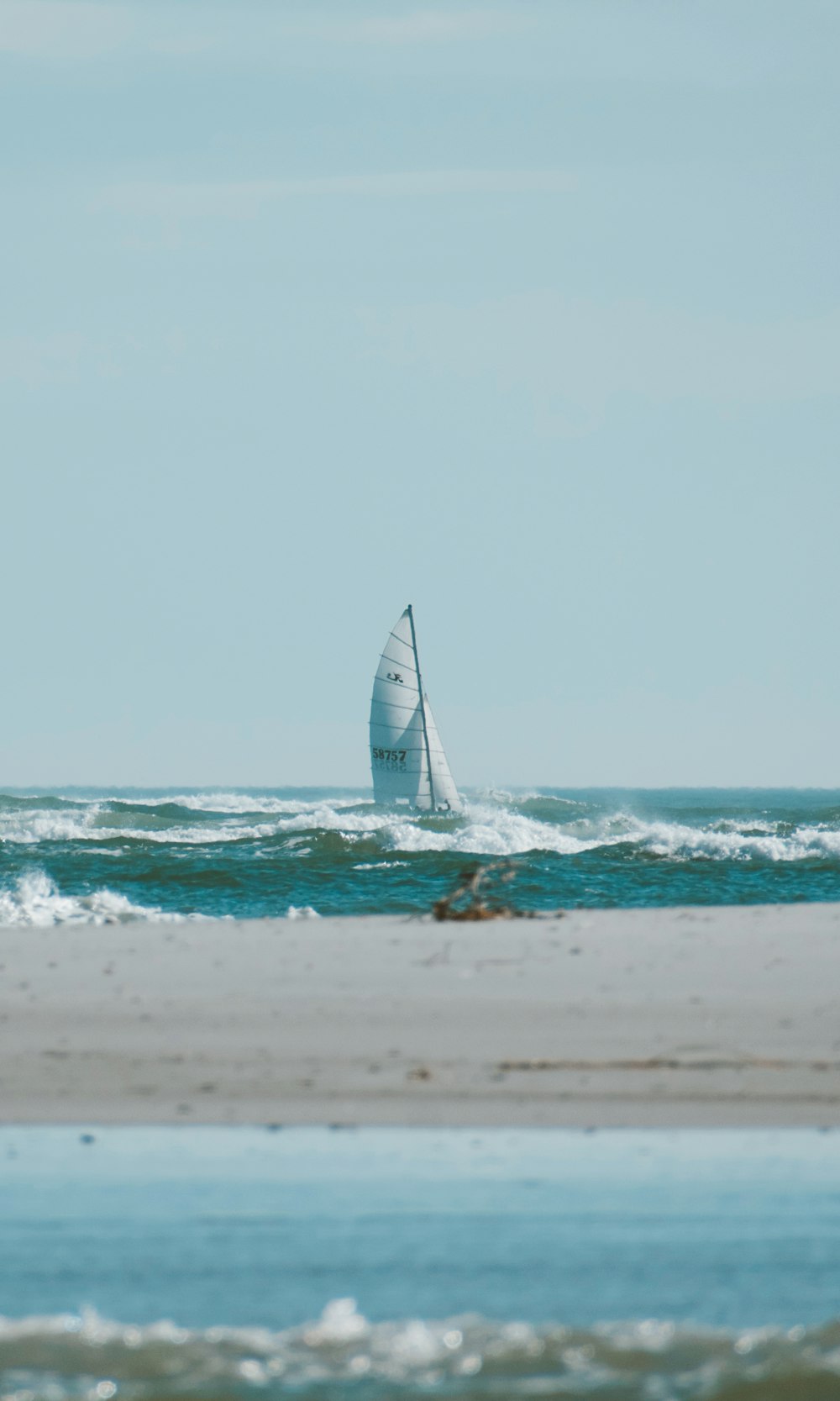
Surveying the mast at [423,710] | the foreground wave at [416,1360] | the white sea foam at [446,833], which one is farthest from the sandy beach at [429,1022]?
the mast at [423,710]

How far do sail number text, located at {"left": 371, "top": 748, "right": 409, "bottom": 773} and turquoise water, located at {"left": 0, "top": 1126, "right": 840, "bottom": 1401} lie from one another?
3865cm

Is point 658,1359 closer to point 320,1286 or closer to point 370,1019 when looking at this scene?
point 320,1286

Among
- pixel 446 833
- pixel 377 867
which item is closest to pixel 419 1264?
pixel 377 867

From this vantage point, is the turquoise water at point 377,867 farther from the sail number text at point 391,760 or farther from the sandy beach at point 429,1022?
the sandy beach at point 429,1022

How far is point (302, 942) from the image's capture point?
418 inches

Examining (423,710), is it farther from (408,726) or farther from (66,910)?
Answer: (66,910)

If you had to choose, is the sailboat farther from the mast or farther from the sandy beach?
the sandy beach

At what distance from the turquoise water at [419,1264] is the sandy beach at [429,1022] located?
0.44 meters

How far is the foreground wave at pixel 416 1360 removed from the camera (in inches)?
167

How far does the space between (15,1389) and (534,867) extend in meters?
22.5

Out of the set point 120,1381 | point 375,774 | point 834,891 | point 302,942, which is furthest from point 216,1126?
point 375,774

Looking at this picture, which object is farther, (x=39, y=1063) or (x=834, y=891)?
(x=834, y=891)

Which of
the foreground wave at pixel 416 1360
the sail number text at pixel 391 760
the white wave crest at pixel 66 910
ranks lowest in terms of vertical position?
the foreground wave at pixel 416 1360

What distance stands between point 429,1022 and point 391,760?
37049 millimetres
